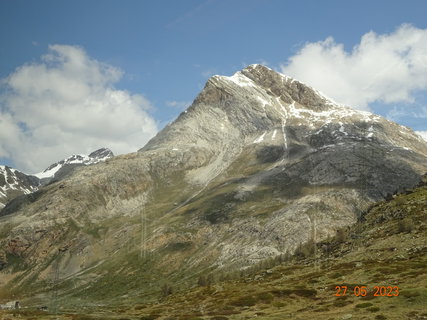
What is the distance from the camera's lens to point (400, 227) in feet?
378

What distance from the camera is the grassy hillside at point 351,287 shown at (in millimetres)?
54094

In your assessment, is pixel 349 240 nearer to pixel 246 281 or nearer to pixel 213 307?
pixel 246 281

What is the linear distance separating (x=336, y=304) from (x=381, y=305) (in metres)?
9.19

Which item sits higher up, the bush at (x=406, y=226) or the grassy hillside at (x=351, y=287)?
the bush at (x=406, y=226)

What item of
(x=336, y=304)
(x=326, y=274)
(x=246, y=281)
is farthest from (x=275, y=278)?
(x=336, y=304)
